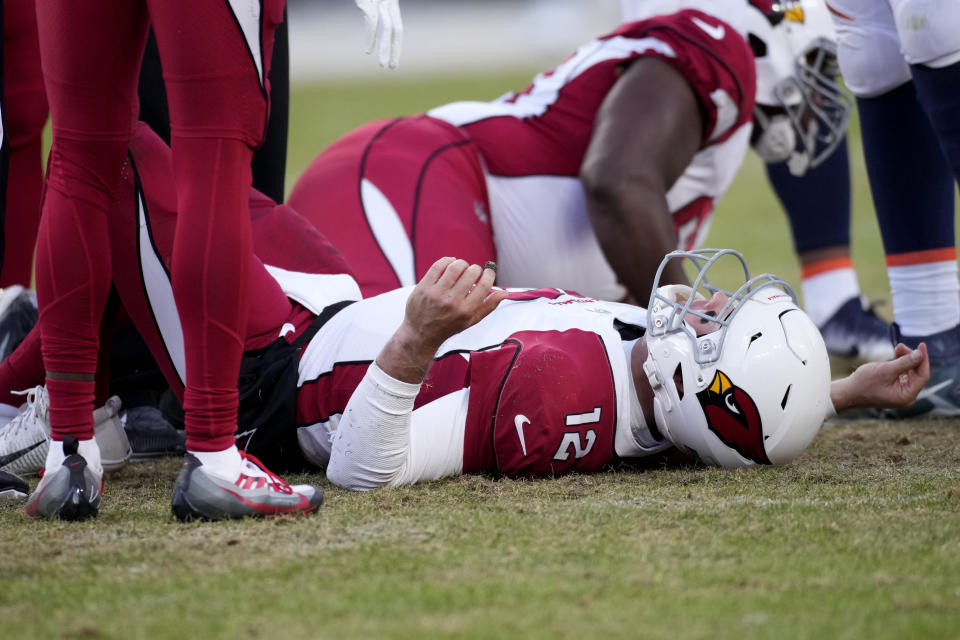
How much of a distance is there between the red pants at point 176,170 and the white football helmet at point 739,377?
86 centimetres

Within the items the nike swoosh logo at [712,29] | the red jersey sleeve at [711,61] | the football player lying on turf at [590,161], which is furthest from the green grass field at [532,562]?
the nike swoosh logo at [712,29]

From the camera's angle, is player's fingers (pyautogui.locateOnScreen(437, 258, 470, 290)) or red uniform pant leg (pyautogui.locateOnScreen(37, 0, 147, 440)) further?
player's fingers (pyautogui.locateOnScreen(437, 258, 470, 290))

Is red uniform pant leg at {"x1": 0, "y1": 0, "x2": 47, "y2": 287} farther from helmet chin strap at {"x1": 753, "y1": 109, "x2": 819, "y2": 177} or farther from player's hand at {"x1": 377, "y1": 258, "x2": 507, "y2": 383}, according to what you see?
helmet chin strap at {"x1": 753, "y1": 109, "x2": 819, "y2": 177}

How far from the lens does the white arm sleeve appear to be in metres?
2.25

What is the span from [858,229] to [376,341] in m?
5.53

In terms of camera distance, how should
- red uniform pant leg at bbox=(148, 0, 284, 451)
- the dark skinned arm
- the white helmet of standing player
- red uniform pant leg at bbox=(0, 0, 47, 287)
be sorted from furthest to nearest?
the white helmet of standing player, the dark skinned arm, red uniform pant leg at bbox=(0, 0, 47, 287), red uniform pant leg at bbox=(148, 0, 284, 451)

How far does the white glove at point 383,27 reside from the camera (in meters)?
2.07

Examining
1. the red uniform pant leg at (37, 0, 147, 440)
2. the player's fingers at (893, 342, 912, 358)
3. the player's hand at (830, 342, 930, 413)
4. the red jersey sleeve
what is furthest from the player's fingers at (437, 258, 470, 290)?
the red jersey sleeve

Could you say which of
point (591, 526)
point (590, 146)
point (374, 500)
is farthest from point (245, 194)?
point (590, 146)

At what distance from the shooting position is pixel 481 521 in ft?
6.64

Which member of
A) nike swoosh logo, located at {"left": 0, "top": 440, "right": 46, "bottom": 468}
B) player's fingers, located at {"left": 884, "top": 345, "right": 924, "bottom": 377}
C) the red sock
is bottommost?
nike swoosh logo, located at {"left": 0, "top": 440, "right": 46, "bottom": 468}

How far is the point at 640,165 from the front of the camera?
11.1 feet

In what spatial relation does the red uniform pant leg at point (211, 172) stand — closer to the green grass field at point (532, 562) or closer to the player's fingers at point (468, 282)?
the green grass field at point (532, 562)

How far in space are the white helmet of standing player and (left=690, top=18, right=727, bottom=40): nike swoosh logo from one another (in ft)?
0.64
